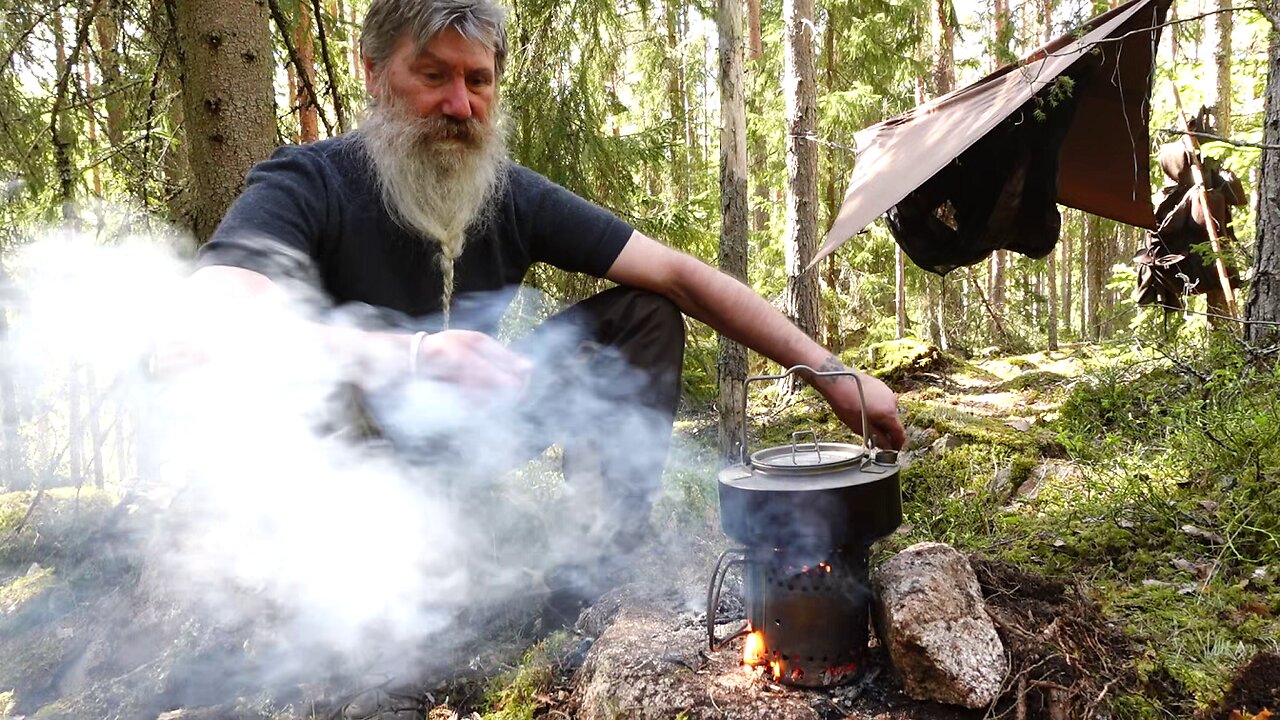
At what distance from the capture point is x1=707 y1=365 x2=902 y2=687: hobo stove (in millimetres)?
1519

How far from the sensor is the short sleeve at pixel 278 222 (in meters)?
1.63

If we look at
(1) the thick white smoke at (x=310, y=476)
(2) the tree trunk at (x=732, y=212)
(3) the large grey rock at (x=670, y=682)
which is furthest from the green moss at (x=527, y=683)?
(2) the tree trunk at (x=732, y=212)

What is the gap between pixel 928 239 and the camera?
14.9ft

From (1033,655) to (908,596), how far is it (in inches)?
11.9

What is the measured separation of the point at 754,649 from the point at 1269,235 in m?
3.70

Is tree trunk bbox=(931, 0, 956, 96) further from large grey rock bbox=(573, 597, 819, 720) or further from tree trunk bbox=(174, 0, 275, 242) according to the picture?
large grey rock bbox=(573, 597, 819, 720)

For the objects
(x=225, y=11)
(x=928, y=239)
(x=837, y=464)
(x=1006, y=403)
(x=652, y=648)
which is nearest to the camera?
(x=837, y=464)

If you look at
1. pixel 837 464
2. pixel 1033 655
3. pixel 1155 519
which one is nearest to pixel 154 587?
pixel 837 464

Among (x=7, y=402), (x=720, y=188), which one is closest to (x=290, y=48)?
(x=720, y=188)

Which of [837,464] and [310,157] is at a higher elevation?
[310,157]

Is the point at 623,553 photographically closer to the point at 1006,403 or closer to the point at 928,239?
the point at 928,239

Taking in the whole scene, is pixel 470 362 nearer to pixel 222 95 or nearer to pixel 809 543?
pixel 809 543

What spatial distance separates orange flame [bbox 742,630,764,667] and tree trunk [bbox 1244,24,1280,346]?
134 inches

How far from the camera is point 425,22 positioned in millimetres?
1934
